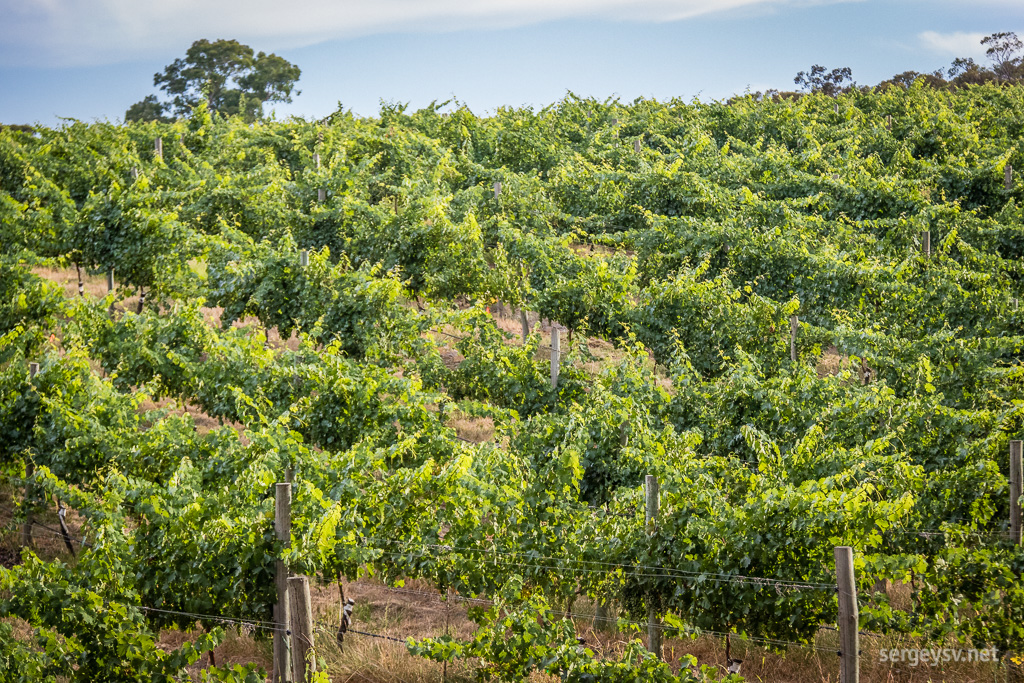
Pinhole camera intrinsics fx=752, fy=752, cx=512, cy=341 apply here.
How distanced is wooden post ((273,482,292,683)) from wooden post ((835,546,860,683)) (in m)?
3.46

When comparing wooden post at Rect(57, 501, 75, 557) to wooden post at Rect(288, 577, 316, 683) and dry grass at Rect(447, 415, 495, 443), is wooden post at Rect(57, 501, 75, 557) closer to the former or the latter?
wooden post at Rect(288, 577, 316, 683)

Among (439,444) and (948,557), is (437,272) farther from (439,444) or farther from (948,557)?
(948,557)

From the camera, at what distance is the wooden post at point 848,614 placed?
468 centimetres

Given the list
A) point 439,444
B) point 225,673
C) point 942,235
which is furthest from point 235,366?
point 942,235

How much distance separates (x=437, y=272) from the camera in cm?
1410

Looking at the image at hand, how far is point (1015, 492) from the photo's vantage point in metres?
5.95

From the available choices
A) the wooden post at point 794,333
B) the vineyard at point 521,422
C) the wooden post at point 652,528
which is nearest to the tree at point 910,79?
the vineyard at point 521,422

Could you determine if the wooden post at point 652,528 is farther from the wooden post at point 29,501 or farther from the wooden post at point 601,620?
the wooden post at point 29,501

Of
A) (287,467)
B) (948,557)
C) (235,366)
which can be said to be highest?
(235,366)

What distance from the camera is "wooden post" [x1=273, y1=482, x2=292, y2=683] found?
4699 mm

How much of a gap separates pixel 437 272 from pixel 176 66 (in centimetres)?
5342

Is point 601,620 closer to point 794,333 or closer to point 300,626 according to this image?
point 300,626

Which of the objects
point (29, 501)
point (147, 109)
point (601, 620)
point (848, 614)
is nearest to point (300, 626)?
point (848, 614)

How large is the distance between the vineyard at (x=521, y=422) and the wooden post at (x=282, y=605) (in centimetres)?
5
